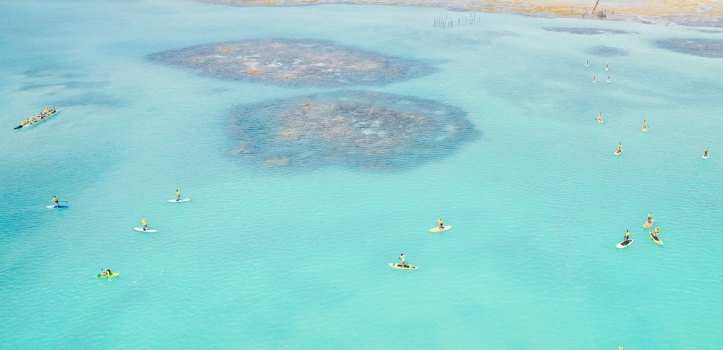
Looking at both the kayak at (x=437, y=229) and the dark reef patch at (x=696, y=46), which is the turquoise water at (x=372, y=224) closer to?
the kayak at (x=437, y=229)

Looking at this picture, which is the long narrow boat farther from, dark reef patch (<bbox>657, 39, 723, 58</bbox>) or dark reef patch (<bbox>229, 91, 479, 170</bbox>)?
dark reef patch (<bbox>657, 39, 723, 58</bbox>)

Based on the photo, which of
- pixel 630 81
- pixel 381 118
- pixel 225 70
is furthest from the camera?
pixel 225 70

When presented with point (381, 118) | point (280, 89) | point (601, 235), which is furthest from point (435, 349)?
point (280, 89)

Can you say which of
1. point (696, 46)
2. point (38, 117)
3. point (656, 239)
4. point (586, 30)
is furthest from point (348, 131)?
point (696, 46)

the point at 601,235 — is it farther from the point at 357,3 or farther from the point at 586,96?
the point at 357,3

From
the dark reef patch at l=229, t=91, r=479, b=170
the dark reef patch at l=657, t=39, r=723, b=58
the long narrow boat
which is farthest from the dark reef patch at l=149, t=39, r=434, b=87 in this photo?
the dark reef patch at l=657, t=39, r=723, b=58
